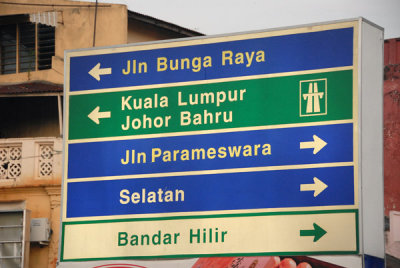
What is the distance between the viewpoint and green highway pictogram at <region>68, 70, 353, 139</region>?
6531mm

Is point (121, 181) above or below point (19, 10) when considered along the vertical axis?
below

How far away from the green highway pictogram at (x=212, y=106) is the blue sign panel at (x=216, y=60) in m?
0.10

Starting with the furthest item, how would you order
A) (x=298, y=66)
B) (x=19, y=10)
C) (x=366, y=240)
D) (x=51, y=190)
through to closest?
(x=19, y=10) < (x=51, y=190) < (x=298, y=66) < (x=366, y=240)

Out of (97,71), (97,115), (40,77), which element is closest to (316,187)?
(97,115)

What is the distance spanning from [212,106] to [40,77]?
31.0 ft

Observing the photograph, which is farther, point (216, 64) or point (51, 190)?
point (51, 190)

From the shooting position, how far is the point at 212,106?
6.90 m

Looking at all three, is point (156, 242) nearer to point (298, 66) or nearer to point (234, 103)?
point (234, 103)

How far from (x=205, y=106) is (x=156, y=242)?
1.36 meters

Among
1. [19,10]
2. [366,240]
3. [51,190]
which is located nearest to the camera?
[366,240]

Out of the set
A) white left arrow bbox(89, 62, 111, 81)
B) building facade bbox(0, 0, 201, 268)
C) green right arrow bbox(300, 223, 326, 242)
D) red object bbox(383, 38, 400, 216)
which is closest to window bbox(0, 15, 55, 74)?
building facade bbox(0, 0, 201, 268)

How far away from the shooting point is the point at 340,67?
6.52 m

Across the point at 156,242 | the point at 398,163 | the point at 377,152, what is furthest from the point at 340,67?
the point at 398,163

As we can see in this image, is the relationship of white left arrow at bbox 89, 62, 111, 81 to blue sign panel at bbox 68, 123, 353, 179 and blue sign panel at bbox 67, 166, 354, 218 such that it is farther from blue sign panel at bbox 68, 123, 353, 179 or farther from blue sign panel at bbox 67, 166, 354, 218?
blue sign panel at bbox 67, 166, 354, 218
